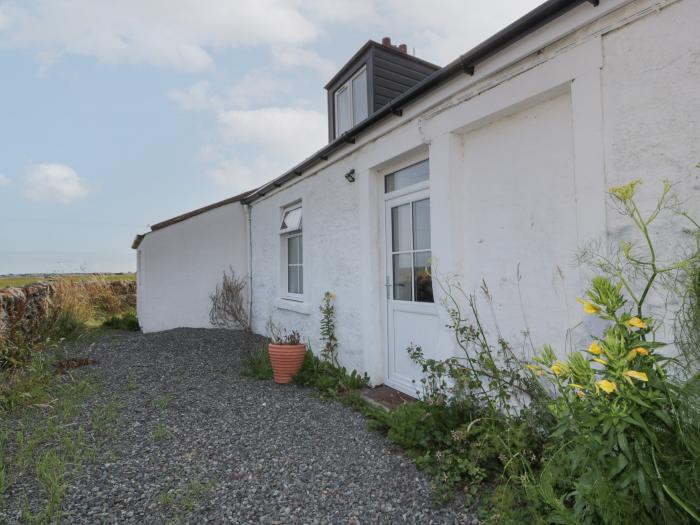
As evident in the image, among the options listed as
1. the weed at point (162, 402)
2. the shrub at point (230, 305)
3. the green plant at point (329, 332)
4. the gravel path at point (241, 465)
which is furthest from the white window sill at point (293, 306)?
the weed at point (162, 402)

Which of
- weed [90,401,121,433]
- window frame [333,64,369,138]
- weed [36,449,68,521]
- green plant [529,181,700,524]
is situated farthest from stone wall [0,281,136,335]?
green plant [529,181,700,524]

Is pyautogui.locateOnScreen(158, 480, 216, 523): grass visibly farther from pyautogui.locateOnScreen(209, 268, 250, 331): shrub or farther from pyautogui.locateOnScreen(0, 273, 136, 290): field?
pyautogui.locateOnScreen(0, 273, 136, 290): field

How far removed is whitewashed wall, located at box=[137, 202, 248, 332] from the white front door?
5.23 metres

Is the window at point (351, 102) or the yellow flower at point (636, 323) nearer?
the yellow flower at point (636, 323)

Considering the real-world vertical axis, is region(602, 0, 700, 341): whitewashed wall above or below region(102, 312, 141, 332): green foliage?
above

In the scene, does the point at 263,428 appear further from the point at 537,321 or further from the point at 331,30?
the point at 331,30

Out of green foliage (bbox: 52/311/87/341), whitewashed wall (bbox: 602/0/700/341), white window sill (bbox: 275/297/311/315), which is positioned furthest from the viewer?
green foliage (bbox: 52/311/87/341)

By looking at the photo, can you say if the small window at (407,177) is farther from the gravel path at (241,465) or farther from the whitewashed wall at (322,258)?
the gravel path at (241,465)

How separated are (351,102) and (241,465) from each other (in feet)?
23.0

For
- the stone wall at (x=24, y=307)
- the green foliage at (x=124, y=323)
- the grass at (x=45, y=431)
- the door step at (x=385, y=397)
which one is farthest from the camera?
the green foliage at (x=124, y=323)

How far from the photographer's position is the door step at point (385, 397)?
4131mm

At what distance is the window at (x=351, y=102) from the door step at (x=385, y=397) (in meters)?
5.15

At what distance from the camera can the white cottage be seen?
7.61 feet

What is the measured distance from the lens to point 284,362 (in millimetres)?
5234
